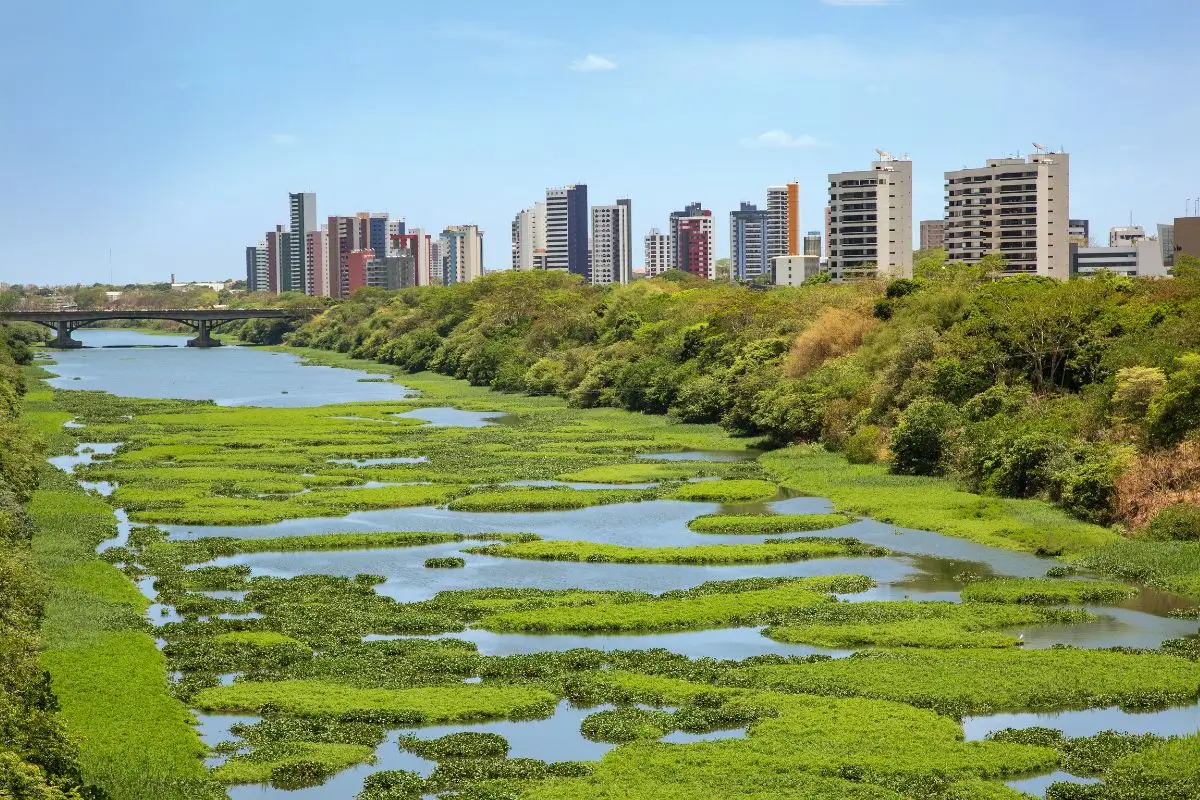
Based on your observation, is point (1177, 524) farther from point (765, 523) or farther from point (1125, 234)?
point (1125, 234)

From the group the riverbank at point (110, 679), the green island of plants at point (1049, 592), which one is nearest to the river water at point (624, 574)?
the green island of plants at point (1049, 592)

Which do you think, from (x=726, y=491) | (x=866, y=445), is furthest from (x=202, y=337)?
(x=726, y=491)

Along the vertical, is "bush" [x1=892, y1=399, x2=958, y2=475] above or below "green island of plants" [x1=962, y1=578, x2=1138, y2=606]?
above

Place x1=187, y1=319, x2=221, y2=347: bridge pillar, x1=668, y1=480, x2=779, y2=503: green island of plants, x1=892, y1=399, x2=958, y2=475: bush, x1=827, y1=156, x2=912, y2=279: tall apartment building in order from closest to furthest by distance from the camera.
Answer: x1=668, y1=480, x2=779, y2=503: green island of plants, x1=892, y1=399, x2=958, y2=475: bush, x1=827, y1=156, x2=912, y2=279: tall apartment building, x1=187, y1=319, x2=221, y2=347: bridge pillar

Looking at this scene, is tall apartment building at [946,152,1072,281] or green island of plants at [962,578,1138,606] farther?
tall apartment building at [946,152,1072,281]

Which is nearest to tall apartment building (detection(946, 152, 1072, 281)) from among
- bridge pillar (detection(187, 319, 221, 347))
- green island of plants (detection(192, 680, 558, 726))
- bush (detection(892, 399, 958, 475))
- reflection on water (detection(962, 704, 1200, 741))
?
bush (detection(892, 399, 958, 475))

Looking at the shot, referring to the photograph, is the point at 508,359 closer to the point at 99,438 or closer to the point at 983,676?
the point at 99,438

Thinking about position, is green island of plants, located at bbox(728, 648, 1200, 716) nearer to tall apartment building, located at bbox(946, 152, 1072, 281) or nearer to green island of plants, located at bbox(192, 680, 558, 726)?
green island of plants, located at bbox(192, 680, 558, 726)
